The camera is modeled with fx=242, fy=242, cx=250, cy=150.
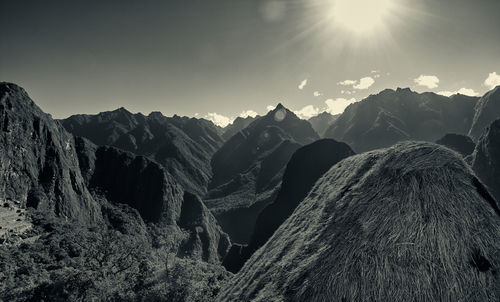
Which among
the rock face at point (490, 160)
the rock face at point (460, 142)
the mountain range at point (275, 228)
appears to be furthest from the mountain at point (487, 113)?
the rock face at point (490, 160)

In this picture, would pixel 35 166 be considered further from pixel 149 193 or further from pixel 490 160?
pixel 490 160

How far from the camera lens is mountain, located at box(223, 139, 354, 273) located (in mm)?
56806

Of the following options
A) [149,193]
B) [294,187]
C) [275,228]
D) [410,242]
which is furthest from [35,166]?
[410,242]

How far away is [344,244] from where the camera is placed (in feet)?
21.6

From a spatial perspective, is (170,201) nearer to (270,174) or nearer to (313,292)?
(270,174)

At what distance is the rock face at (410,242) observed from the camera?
5402 mm

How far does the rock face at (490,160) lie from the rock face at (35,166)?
427 feet

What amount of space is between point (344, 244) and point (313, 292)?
1.49m

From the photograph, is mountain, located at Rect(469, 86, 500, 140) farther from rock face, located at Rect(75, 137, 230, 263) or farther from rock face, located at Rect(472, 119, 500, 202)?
rock face, located at Rect(75, 137, 230, 263)

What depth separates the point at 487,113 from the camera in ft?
527

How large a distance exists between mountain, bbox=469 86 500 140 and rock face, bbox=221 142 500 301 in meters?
200

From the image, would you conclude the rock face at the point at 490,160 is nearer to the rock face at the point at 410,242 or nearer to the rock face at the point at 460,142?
the rock face at the point at 460,142

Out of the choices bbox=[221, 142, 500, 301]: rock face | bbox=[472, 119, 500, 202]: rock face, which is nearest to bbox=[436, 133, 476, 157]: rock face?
bbox=[472, 119, 500, 202]: rock face

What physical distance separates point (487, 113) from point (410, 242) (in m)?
220
